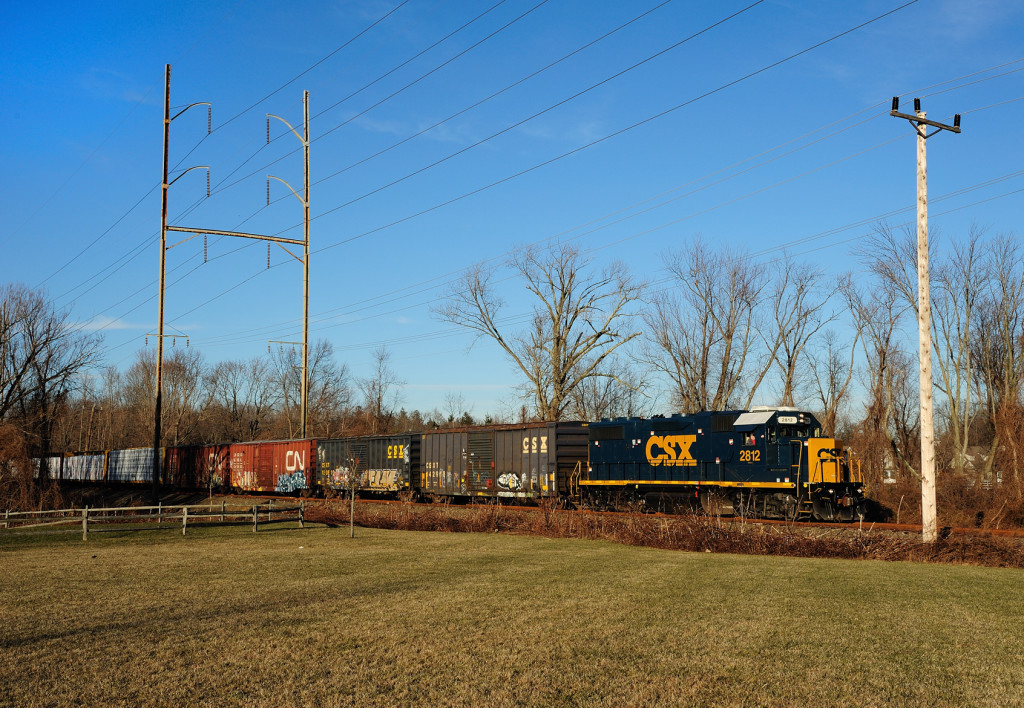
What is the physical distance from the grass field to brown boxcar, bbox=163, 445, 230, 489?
34.6 m

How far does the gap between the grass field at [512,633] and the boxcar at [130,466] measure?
133ft

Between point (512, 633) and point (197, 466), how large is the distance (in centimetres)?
4854

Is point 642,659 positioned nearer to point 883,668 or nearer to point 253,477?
point 883,668

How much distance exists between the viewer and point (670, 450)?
28.3m

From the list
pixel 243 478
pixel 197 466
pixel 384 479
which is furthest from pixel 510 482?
pixel 197 466

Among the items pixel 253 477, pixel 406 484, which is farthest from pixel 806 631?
pixel 253 477

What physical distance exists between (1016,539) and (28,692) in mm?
19253

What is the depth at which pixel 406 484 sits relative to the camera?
3647 centimetres

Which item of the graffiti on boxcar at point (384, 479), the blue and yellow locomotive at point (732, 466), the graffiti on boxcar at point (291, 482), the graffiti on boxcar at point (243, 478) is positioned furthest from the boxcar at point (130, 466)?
the blue and yellow locomotive at point (732, 466)

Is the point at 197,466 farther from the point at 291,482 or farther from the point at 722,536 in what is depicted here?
the point at 722,536

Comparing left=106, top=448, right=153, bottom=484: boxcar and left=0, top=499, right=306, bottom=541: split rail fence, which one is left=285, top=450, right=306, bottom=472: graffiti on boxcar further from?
left=106, top=448, right=153, bottom=484: boxcar

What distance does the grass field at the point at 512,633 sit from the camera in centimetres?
754

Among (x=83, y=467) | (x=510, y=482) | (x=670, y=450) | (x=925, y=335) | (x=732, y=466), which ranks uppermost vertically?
(x=925, y=335)

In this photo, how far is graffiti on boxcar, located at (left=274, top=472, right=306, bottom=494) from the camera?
42750 millimetres
